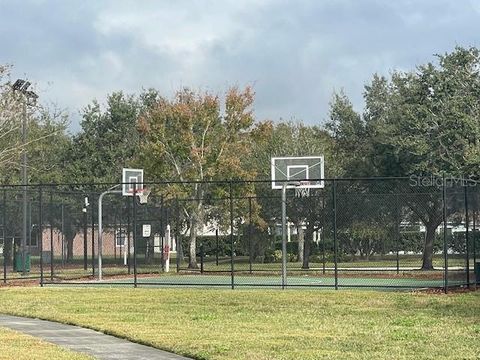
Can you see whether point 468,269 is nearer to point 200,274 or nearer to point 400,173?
point 200,274

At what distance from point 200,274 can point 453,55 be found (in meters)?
12.6

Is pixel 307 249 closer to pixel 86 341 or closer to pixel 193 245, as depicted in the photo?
pixel 193 245

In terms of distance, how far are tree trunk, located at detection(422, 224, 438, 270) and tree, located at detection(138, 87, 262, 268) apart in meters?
11.3

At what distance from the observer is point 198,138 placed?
4081cm

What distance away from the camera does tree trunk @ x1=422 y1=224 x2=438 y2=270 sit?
30297 millimetres

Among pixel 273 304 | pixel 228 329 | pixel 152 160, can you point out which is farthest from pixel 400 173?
pixel 228 329

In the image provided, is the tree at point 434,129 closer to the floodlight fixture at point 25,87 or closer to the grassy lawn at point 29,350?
the floodlight fixture at point 25,87

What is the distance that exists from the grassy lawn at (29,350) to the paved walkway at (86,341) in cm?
26

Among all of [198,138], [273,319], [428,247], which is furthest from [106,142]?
[273,319]

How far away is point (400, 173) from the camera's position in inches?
1437

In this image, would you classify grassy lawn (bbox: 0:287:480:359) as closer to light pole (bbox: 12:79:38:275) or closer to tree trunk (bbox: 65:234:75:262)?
light pole (bbox: 12:79:38:275)

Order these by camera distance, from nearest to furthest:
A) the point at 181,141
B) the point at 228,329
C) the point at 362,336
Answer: the point at 362,336, the point at 228,329, the point at 181,141

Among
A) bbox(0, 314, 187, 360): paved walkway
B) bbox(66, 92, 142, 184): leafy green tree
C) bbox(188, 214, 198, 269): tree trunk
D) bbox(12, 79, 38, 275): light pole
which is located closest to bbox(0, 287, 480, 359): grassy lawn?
bbox(0, 314, 187, 360): paved walkway

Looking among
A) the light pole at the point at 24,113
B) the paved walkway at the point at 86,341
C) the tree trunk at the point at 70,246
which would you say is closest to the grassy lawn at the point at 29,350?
the paved walkway at the point at 86,341
